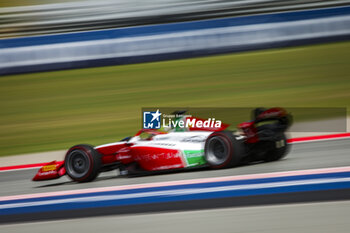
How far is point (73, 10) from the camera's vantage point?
1456 centimetres

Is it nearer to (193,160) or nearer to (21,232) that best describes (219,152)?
(193,160)

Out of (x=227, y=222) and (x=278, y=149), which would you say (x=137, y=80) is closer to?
(x=278, y=149)

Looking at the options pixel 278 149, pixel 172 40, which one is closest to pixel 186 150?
pixel 278 149

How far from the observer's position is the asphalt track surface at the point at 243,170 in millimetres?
5227

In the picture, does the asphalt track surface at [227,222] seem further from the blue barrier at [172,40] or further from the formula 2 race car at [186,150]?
the blue barrier at [172,40]

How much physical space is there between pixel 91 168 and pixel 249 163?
1.81 meters

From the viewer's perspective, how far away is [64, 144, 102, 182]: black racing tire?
5910 mm

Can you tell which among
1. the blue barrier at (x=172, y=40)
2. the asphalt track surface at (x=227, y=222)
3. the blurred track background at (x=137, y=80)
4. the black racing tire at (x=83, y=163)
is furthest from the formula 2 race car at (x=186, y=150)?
the blue barrier at (x=172, y=40)

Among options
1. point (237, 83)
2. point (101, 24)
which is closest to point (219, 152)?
point (237, 83)

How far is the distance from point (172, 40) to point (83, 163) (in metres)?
7.10

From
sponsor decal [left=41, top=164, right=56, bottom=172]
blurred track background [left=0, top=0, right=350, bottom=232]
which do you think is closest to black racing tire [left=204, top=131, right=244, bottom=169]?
sponsor decal [left=41, top=164, right=56, bottom=172]

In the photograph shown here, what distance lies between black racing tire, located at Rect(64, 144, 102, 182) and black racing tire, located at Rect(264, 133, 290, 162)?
6.41 ft

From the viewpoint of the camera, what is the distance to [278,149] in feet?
18.9

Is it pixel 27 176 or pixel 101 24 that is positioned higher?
pixel 101 24
